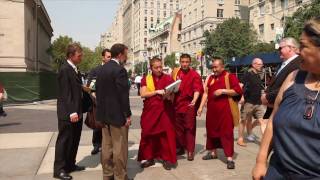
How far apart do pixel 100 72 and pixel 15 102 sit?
18447 mm

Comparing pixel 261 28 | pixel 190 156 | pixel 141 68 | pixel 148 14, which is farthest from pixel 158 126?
pixel 148 14

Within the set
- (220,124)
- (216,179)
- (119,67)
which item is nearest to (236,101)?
(220,124)

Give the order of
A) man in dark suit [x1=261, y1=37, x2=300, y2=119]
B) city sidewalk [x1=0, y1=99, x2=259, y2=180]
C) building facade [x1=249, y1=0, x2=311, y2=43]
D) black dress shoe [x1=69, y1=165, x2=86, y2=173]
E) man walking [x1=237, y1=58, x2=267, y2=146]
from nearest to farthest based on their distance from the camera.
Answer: man in dark suit [x1=261, y1=37, x2=300, y2=119], city sidewalk [x1=0, y1=99, x2=259, y2=180], black dress shoe [x1=69, y1=165, x2=86, y2=173], man walking [x1=237, y1=58, x2=267, y2=146], building facade [x1=249, y1=0, x2=311, y2=43]

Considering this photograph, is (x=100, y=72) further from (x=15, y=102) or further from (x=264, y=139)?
(x=15, y=102)

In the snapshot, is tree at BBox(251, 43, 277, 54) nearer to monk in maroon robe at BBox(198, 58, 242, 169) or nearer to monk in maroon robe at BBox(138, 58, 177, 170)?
monk in maroon robe at BBox(198, 58, 242, 169)

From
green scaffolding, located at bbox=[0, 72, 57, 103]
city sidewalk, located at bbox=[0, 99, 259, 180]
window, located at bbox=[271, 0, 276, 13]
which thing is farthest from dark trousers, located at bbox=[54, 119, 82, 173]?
window, located at bbox=[271, 0, 276, 13]

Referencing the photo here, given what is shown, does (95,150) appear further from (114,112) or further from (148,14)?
(148,14)

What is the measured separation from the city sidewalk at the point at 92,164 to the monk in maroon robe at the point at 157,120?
20 cm

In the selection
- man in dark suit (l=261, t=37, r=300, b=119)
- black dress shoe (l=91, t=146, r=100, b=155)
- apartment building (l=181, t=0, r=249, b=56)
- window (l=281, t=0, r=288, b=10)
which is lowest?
black dress shoe (l=91, t=146, r=100, b=155)

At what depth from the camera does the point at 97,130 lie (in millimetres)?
8398

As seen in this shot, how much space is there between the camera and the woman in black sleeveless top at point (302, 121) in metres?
2.33

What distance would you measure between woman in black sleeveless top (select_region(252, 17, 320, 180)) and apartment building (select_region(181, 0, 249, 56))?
7762 centimetres

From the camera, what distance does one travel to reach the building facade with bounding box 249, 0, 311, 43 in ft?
187

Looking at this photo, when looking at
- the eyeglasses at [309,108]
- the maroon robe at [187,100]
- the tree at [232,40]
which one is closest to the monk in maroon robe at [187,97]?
the maroon robe at [187,100]
